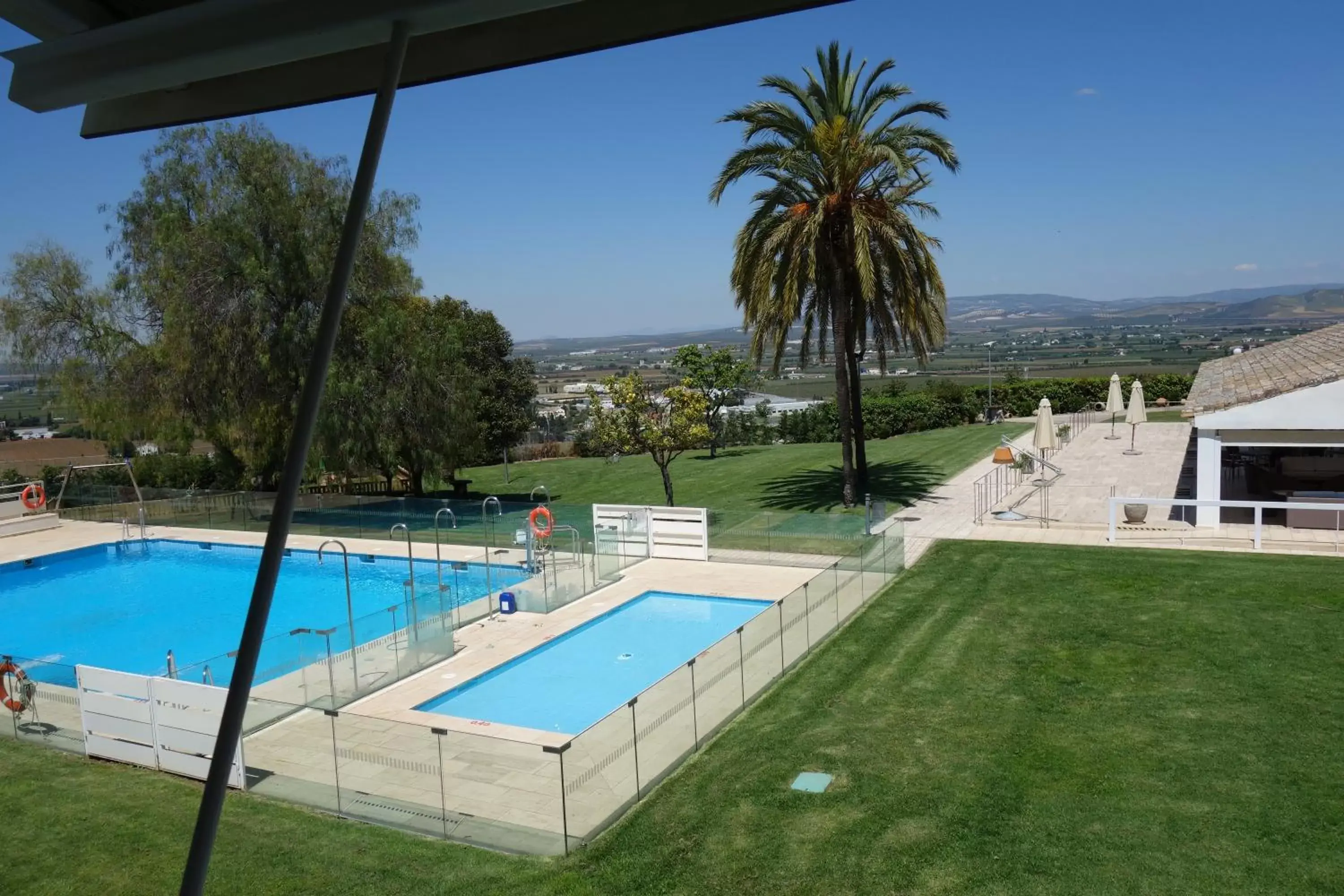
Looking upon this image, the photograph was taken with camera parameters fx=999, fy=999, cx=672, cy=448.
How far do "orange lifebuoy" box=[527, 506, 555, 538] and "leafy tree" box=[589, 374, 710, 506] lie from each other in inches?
162

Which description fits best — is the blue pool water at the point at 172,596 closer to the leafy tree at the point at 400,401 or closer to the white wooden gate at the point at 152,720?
the white wooden gate at the point at 152,720

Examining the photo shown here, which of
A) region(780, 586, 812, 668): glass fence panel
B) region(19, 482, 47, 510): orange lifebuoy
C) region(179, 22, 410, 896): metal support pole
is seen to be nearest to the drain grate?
region(780, 586, 812, 668): glass fence panel

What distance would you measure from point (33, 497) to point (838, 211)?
24601mm

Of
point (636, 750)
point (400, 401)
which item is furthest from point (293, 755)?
point (400, 401)

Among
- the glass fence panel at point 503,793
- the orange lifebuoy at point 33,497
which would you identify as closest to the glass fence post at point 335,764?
the glass fence panel at point 503,793

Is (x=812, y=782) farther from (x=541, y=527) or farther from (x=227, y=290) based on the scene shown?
(x=227, y=290)

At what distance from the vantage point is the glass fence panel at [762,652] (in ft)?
40.0

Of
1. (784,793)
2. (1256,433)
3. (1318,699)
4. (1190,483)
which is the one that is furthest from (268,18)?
(1190,483)

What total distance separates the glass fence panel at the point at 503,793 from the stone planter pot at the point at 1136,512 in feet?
51.4

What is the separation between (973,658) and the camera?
13453 millimetres

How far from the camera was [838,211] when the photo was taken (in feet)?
76.2

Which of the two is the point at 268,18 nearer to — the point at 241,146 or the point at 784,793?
the point at 784,793

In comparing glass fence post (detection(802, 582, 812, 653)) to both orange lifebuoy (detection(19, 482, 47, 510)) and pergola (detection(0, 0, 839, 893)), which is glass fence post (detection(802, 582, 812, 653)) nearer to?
pergola (detection(0, 0, 839, 893))

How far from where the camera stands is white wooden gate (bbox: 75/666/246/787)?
35.5 ft
